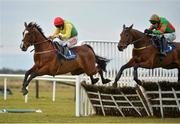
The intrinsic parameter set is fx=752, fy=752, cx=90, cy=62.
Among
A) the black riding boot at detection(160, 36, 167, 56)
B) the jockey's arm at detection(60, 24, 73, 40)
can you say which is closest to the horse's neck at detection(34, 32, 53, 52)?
the jockey's arm at detection(60, 24, 73, 40)

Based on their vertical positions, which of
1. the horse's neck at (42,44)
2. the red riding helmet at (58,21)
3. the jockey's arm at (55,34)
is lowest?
the horse's neck at (42,44)

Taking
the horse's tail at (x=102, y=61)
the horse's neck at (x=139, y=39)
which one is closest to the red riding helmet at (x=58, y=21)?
the horse's tail at (x=102, y=61)

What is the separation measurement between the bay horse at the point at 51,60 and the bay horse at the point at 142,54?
1.08 metres

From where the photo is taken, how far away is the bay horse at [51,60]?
58.6ft

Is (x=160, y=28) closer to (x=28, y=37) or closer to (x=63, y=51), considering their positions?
(x=63, y=51)

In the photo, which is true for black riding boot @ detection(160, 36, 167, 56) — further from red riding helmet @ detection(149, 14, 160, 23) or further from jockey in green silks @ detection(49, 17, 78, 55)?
jockey in green silks @ detection(49, 17, 78, 55)

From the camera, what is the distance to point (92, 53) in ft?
62.0

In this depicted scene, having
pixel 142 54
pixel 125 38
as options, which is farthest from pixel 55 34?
pixel 142 54

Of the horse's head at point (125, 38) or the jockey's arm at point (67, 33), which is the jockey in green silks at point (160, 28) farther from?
the jockey's arm at point (67, 33)

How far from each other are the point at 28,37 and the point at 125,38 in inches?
90.4

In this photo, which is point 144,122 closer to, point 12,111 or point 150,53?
point 150,53

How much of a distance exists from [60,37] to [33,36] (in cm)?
79

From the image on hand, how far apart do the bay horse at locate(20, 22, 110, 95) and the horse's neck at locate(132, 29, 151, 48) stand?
A: 3.87 ft

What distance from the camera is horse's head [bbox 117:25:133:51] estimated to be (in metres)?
17.4
